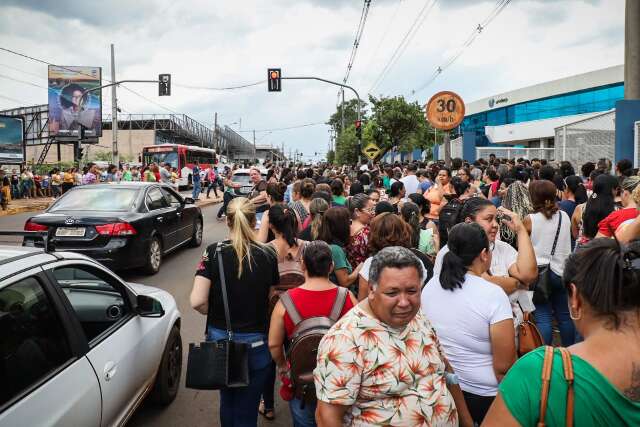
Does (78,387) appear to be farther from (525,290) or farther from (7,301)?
(525,290)

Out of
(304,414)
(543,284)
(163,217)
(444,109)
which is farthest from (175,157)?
(304,414)

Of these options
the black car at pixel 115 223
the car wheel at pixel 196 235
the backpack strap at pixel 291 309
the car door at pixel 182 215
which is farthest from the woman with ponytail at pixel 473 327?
the car wheel at pixel 196 235

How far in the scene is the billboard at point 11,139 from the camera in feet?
104

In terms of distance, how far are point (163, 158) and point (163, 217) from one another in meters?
28.1

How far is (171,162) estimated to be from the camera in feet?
117

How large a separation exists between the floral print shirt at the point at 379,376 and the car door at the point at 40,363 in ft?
4.67

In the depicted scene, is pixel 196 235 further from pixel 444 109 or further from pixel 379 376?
pixel 379 376

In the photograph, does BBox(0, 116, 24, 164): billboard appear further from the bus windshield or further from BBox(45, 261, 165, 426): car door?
BBox(45, 261, 165, 426): car door

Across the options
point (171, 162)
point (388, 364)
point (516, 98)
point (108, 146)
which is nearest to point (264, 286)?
point (388, 364)

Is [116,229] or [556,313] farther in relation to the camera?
[116,229]

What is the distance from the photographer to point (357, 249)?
482cm

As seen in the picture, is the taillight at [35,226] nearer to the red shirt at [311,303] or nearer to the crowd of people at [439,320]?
the crowd of people at [439,320]

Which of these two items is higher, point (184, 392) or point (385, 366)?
point (385, 366)

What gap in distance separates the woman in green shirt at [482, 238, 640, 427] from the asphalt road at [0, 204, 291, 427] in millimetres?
2941
